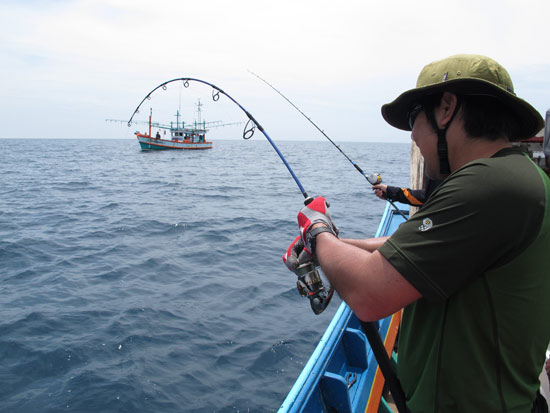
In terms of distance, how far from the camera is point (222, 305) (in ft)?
22.4

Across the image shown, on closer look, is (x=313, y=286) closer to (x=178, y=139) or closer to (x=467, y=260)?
(x=467, y=260)

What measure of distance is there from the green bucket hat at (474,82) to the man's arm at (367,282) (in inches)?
24.4

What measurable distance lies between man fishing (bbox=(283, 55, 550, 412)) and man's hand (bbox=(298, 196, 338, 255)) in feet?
0.24

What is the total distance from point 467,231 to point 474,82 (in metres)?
0.52

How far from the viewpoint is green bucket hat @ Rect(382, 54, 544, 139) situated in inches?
50.2

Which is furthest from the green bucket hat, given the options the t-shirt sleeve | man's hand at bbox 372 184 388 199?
man's hand at bbox 372 184 388 199

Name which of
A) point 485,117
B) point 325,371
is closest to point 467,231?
point 485,117

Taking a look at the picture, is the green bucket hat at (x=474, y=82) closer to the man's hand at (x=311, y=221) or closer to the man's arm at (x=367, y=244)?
the man's hand at (x=311, y=221)

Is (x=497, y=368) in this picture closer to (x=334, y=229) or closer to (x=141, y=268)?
(x=334, y=229)

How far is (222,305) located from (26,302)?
11.4 feet

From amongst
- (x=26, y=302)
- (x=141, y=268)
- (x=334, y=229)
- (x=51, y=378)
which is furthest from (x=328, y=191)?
(x=334, y=229)

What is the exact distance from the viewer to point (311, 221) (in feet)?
5.20

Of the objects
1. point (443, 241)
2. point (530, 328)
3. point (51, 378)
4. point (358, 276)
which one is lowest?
point (51, 378)

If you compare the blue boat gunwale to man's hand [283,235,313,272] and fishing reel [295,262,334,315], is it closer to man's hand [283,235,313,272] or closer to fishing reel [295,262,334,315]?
fishing reel [295,262,334,315]
